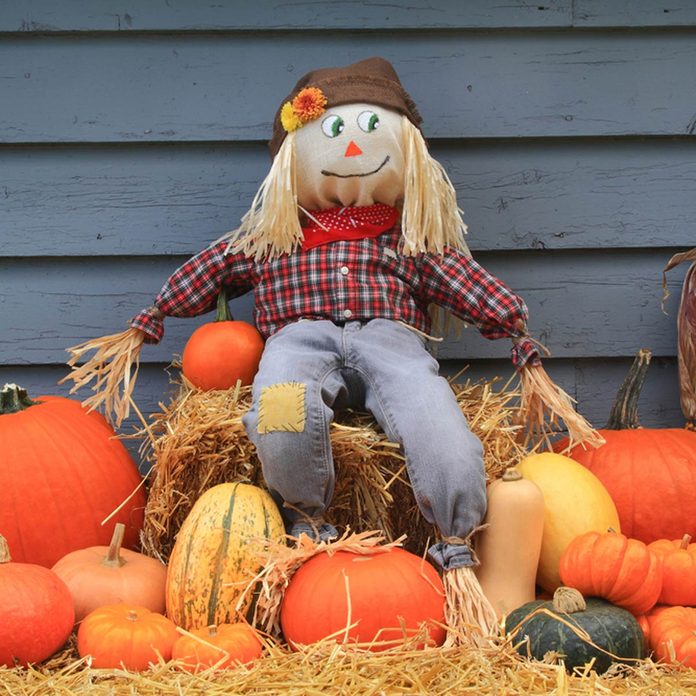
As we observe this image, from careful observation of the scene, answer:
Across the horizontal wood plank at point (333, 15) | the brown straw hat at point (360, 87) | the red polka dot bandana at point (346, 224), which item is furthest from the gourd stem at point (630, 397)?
the horizontal wood plank at point (333, 15)

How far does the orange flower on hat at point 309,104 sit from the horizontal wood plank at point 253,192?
0.41 metres

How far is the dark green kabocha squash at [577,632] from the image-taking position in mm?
1838

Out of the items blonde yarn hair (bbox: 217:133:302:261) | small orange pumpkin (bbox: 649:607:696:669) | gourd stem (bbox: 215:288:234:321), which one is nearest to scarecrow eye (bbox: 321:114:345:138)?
A: blonde yarn hair (bbox: 217:133:302:261)

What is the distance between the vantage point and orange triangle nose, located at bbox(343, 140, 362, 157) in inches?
99.6

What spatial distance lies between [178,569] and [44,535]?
527 mm

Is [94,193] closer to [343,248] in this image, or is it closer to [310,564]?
[343,248]

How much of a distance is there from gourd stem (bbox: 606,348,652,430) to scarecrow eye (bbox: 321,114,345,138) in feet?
3.80

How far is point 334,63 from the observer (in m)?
2.87

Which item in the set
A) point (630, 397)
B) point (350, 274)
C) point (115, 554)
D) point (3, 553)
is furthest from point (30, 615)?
point (630, 397)

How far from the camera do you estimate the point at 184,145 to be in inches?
114

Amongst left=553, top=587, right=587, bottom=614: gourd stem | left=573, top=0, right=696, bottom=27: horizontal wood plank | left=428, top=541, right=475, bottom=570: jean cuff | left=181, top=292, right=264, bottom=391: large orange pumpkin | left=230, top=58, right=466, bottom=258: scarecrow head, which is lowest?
left=553, top=587, right=587, bottom=614: gourd stem

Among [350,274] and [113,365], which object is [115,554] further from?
[350,274]

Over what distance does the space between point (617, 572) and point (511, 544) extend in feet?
0.93

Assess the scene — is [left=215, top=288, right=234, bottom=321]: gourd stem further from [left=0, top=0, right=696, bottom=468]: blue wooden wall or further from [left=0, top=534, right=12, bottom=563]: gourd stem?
[left=0, top=534, right=12, bottom=563]: gourd stem
